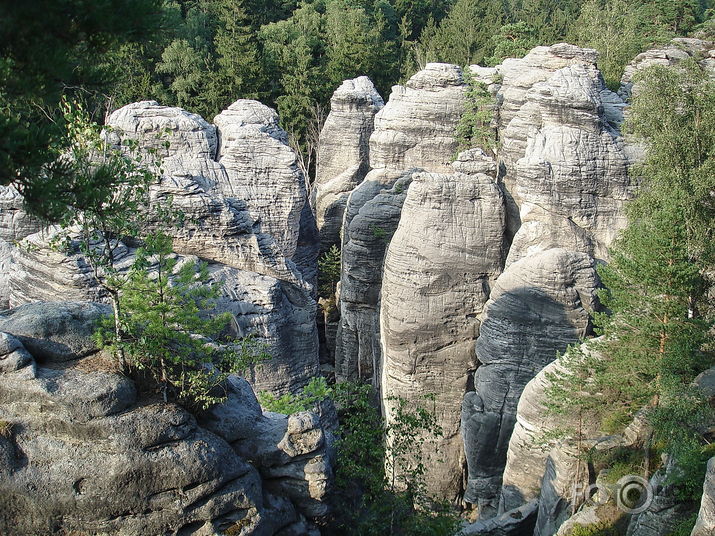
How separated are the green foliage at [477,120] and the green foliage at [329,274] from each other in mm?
7818

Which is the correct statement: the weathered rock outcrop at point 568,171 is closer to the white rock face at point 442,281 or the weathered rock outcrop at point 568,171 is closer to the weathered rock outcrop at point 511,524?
the white rock face at point 442,281

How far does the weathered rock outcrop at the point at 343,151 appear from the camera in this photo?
32.6 meters

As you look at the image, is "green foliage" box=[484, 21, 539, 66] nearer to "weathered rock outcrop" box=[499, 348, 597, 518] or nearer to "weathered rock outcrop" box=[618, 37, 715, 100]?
"weathered rock outcrop" box=[618, 37, 715, 100]

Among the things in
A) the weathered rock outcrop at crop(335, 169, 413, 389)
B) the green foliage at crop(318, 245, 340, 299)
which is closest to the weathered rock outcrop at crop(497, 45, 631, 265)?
the weathered rock outcrop at crop(335, 169, 413, 389)

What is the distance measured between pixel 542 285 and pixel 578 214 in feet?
11.1

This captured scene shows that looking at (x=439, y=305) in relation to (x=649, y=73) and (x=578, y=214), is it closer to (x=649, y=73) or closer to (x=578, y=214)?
(x=578, y=214)

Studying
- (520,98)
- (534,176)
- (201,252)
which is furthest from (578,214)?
(201,252)

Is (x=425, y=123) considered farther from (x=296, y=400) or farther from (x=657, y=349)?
(x=657, y=349)

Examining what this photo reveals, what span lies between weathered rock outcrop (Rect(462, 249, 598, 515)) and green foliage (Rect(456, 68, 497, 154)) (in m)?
7.15

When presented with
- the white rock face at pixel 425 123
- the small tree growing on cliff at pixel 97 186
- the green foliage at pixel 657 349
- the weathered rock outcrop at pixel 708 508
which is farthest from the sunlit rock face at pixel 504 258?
the small tree growing on cliff at pixel 97 186

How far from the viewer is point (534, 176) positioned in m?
19.7

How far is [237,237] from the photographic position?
18609 millimetres

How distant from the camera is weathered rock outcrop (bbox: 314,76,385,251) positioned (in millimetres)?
32594

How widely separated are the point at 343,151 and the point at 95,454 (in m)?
25.1
